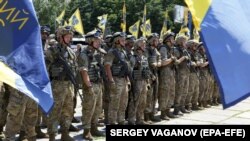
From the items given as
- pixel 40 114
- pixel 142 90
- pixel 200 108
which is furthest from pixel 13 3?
pixel 200 108

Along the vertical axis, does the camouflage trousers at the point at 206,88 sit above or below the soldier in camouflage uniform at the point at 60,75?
below

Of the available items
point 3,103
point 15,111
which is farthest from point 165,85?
point 15,111

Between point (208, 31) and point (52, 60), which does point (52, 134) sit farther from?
point (208, 31)

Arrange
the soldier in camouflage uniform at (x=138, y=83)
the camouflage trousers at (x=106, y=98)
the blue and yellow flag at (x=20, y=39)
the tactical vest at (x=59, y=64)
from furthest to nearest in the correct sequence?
the soldier in camouflage uniform at (x=138, y=83), the camouflage trousers at (x=106, y=98), the tactical vest at (x=59, y=64), the blue and yellow flag at (x=20, y=39)

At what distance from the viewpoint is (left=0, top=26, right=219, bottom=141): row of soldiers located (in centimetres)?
652

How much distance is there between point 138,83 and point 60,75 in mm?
2127

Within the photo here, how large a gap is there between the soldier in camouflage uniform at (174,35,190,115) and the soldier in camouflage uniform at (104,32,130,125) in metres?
2.23

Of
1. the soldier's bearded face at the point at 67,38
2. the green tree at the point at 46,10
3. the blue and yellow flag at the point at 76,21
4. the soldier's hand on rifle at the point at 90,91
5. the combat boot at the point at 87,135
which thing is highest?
the green tree at the point at 46,10

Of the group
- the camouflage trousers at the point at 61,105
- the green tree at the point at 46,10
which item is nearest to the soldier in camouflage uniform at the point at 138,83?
the camouflage trousers at the point at 61,105

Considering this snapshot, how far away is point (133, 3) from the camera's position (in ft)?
157

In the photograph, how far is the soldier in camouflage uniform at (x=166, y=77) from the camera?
9.24 meters

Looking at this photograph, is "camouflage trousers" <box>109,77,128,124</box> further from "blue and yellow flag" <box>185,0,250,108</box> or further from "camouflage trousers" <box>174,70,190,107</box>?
"blue and yellow flag" <box>185,0,250,108</box>

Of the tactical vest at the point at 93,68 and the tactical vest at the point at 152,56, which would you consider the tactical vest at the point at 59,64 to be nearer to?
the tactical vest at the point at 93,68

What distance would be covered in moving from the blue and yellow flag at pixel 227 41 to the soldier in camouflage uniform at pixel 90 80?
3.45 meters
